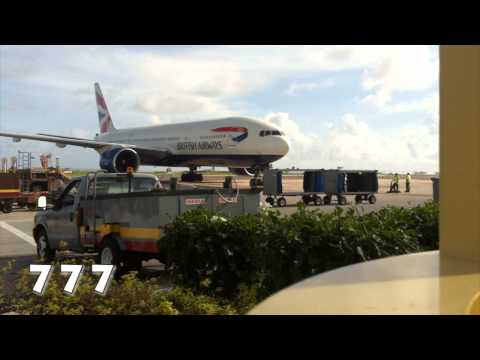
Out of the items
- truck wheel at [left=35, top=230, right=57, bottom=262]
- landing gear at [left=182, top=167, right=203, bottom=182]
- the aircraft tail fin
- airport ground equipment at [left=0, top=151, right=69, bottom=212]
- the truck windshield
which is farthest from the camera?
the aircraft tail fin

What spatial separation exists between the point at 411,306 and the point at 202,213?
412 cm

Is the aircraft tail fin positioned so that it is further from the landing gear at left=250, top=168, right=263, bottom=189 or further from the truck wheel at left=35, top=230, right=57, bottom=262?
the truck wheel at left=35, top=230, right=57, bottom=262

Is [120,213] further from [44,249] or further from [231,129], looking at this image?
[231,129]

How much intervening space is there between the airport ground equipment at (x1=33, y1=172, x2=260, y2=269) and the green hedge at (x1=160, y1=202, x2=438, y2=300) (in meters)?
0.94

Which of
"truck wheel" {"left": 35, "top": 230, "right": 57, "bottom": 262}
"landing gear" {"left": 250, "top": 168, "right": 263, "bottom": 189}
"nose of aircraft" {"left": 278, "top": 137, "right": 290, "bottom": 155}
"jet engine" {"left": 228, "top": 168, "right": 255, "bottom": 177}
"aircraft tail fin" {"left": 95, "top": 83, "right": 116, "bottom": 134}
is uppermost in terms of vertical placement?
"aircraft tail fin" {"left": 95, "top": 83, "right": 116, "bottom": 134}

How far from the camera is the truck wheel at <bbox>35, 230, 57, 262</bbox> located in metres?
10.0

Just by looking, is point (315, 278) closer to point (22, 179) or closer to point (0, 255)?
point (0, 255)

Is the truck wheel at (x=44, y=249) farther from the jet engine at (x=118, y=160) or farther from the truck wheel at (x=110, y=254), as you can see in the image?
the jet engine at (x=118, y=160)

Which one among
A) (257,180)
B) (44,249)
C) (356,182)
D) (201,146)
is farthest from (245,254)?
(201,146)

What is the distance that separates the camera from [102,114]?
54.9 meters

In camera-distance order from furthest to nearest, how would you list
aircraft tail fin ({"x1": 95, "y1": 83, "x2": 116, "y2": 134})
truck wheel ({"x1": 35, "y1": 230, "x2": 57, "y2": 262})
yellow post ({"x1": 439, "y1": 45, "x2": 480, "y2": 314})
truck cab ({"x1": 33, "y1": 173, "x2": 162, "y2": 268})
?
aircraft tail fin ({"x1": 95, "y1": 83, "x2": 116, "y2": 134})
truck wheel ({"x1": 35, "y1": 230, "x2": 57, "y2": 262})
truck cab ({"x1": 33, "y1": 173, "x2": 162, "y2": 268})
yellow post ({"x1": 439, "y1": 45, "x2": 480, "y2": 314})

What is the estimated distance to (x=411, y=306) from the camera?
8.16 feet

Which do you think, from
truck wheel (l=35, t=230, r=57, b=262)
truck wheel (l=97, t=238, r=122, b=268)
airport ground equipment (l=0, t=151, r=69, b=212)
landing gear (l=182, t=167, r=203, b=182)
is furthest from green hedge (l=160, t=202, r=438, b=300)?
landing gear (l=182, t=167, r=203, b=182)
